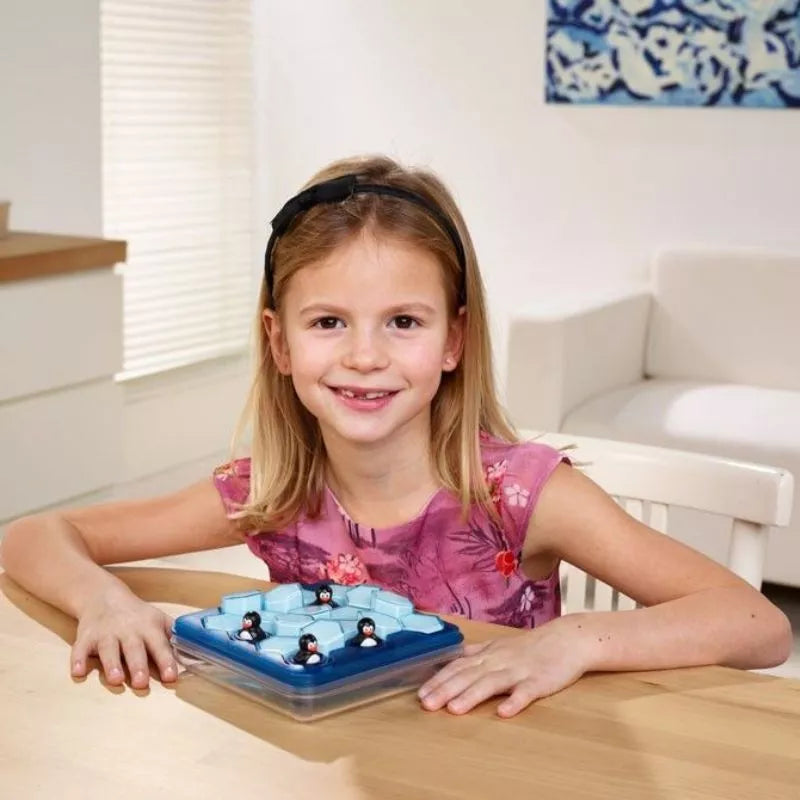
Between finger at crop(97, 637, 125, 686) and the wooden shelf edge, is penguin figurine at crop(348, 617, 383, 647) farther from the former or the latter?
the wooden shelf edge

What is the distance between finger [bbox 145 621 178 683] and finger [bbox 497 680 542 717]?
25 centimetres

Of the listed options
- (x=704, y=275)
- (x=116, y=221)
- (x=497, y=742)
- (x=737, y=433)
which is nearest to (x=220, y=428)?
(x=116, y=221)

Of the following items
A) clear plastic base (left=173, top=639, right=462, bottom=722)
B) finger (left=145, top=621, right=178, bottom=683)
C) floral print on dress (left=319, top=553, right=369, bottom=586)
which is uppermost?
clear plastic base (left=173, top=639, right=462, bottom=722)

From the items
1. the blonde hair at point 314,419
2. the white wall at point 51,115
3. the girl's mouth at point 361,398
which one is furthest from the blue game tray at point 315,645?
the white wall at point 51,115

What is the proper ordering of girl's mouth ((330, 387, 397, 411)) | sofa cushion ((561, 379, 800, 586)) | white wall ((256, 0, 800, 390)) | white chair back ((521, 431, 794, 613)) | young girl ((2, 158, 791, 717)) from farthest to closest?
white wall ((256, 0, 800, 390)) → sofa cushion ((561, 379, 800, 586)) → white chair back ((521, 431, 794, 613)) → girl's mouth ((330, 387, 397, 411)) → young girl ((2, 158, 791, 717))

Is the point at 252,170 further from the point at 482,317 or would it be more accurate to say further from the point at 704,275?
the point at 482,317

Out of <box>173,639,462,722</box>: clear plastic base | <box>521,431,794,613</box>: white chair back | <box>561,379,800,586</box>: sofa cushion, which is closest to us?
<box>173,639,462,722</box>: clear plastic base

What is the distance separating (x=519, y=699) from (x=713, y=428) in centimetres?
249

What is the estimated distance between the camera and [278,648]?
1045 millimetres

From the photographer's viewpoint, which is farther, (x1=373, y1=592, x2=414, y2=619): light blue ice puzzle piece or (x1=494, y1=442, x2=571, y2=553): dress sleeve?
(x1=494, y1=442, x2=571, y2=553): dress sleeve

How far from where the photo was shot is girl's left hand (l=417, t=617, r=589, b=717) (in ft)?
3.42

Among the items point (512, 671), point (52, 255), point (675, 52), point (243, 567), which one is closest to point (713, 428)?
point (243, 567)

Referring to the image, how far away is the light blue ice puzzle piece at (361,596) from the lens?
114 cm

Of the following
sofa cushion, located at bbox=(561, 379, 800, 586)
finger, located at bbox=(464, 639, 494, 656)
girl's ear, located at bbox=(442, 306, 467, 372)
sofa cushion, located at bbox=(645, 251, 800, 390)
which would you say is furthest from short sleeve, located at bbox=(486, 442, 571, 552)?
sofa cushion, located at bbox=(645, 251, 800, 390)
